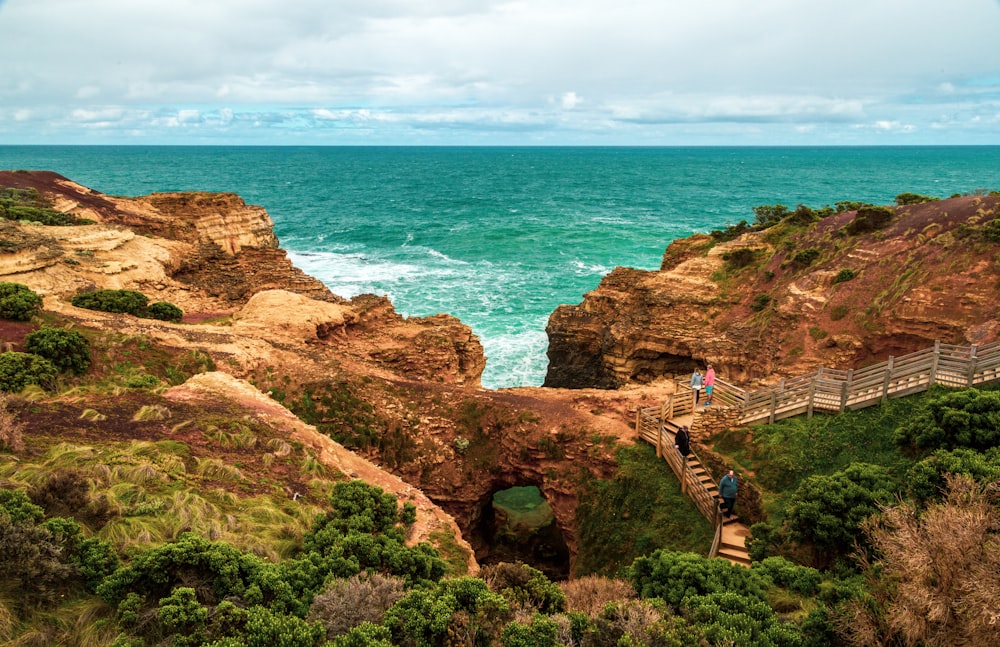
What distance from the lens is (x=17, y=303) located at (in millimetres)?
22672

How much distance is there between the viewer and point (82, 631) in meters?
9.16

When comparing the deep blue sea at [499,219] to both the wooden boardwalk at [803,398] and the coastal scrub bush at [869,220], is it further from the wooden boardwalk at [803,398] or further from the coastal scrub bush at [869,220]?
the coastal scrub bush at [869,220]

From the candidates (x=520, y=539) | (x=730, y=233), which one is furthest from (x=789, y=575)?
(x=730, y=233)

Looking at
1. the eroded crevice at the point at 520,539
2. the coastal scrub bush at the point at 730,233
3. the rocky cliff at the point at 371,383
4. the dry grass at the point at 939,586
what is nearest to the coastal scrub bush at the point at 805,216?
the coastal scrub bush at the point at 730,233

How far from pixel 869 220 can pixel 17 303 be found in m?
36.3

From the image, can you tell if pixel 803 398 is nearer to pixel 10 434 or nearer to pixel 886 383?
pixel 886 383

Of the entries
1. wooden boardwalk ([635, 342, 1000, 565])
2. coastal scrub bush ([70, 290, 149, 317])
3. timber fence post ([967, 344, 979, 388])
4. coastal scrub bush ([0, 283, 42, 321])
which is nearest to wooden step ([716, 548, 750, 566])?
wooden boardwalk ([635, 342, 1000, 565])

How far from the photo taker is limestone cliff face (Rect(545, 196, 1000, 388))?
81.3 ft

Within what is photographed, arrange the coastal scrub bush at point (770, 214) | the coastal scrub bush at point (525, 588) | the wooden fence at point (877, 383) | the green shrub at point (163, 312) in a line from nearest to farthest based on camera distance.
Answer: the coastal scrub bush at point (525, 588) < the wooden fence at point (877, 383) < the green shrub at point (163, 312) < the coastal scrub bush at point (770, 214)

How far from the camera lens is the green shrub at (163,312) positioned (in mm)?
28331

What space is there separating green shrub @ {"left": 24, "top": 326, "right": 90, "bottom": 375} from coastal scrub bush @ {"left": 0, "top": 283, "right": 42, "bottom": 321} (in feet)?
7.02

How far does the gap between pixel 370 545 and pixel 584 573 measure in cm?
1080

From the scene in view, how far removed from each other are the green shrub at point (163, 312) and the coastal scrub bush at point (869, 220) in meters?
32.3

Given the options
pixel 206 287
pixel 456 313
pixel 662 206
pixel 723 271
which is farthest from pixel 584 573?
pixel 662 206
